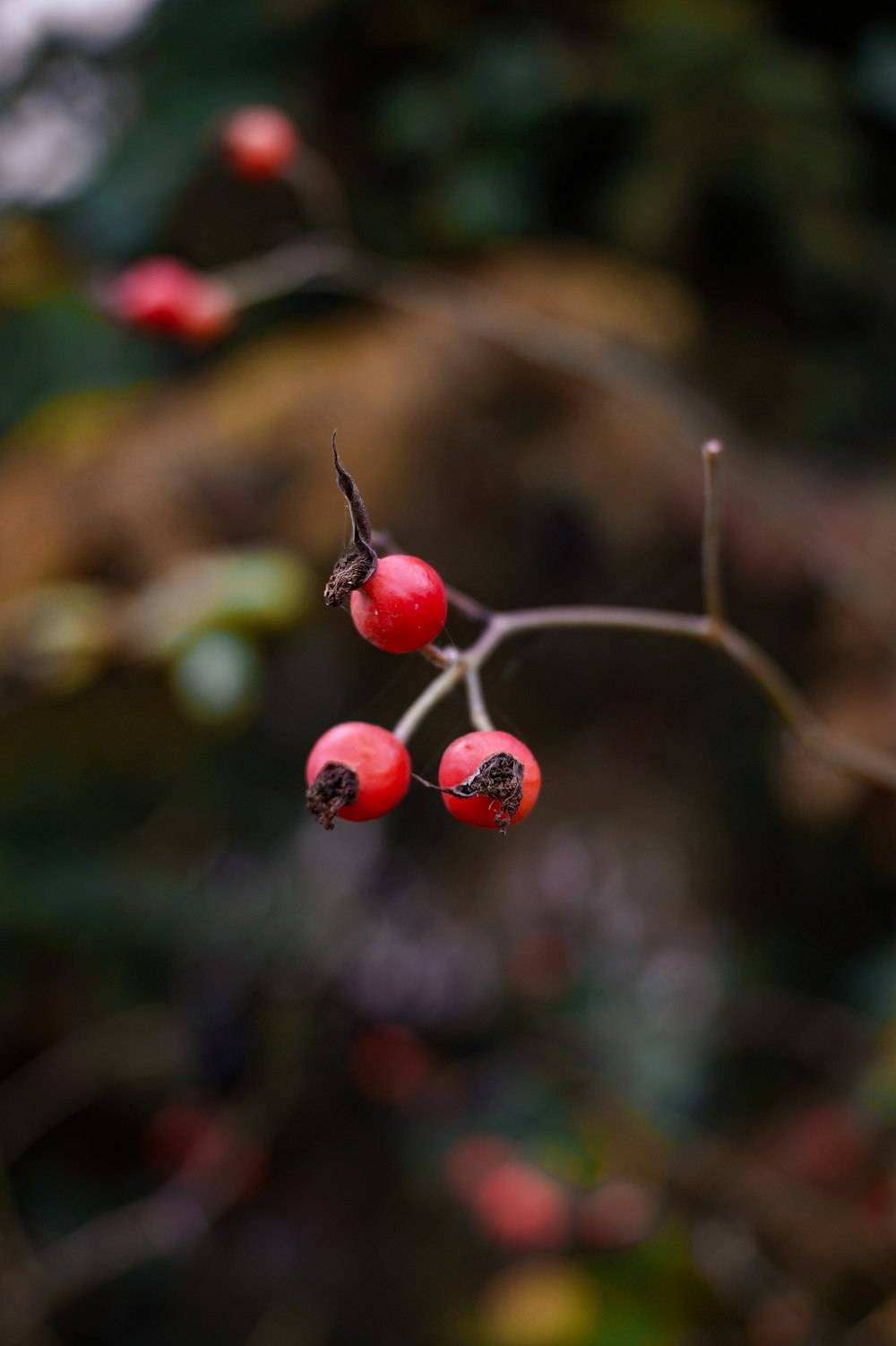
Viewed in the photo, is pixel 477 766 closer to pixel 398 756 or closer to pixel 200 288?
pixel 398 756

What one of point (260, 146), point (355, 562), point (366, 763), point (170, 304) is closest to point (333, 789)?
point (366, 763)

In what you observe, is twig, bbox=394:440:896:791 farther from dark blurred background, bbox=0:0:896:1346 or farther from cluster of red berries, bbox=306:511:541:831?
dark blurred background, bbox=0:0:896:1346

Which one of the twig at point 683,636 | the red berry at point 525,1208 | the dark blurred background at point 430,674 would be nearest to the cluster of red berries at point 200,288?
the dark blurred background at point 430,674

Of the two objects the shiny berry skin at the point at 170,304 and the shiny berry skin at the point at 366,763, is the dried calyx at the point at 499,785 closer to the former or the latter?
the shiny berry skin at the point at 366,763

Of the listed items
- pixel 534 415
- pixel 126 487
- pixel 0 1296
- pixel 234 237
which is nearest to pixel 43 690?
pixel 126 487

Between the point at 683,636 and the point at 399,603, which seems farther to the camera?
the point at 683,636

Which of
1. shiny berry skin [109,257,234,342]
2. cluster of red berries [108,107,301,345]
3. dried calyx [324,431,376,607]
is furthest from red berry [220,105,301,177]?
dried calyx [324,431,376,607]

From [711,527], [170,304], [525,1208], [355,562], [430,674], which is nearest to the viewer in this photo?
[355,562]

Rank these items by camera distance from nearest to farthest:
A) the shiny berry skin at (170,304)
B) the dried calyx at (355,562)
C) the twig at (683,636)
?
1. the dried calyx at (355,562)
2. the twig at (683,636)
3. the shiny berry skin at (170,304)
